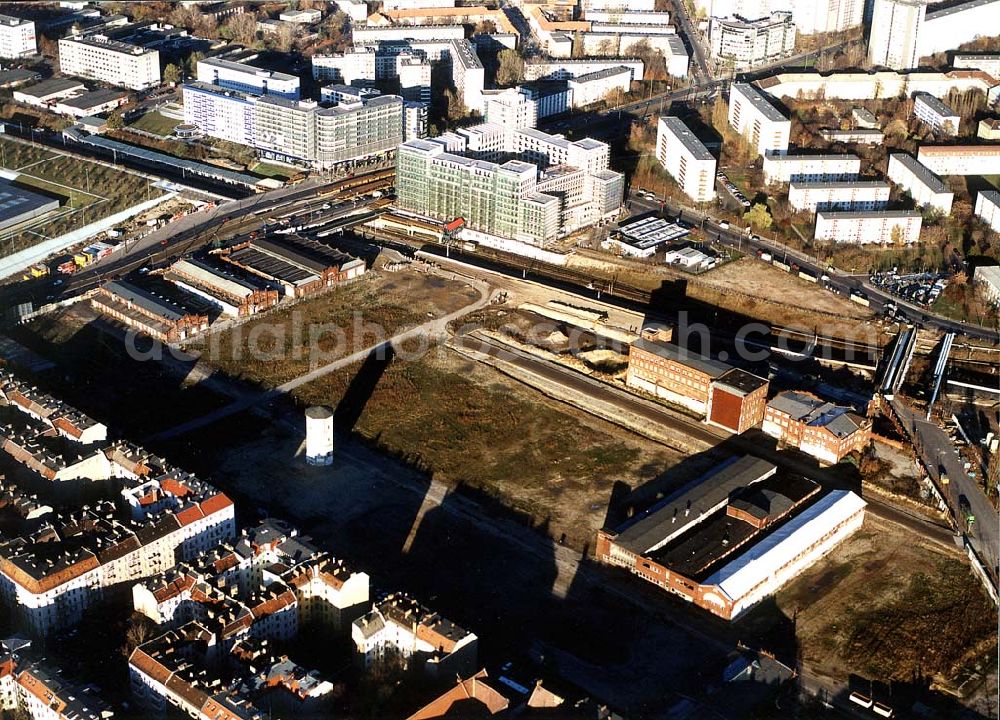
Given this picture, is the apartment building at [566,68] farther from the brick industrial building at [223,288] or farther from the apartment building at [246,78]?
the brick industrial building at [223,288]

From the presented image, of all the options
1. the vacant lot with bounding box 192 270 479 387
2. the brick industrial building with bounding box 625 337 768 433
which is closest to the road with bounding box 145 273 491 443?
the vacant lot with bounding box 192 270 479 387

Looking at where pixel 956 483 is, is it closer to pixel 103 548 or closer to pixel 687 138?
pixel 103 548

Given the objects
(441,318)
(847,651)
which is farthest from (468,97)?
(847,651)

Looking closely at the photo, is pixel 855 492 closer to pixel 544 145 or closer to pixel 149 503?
pixel 149 503

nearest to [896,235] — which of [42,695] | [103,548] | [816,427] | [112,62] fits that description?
[816,427]

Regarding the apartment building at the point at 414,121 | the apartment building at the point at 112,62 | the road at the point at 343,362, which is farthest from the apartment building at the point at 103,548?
the apartment building at the point at 112,62

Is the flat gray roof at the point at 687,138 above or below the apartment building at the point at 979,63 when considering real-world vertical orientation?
below
